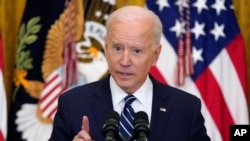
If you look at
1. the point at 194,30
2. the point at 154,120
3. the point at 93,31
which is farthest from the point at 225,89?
the point at 154,120

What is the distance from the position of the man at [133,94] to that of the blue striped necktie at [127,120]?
0.03 metres

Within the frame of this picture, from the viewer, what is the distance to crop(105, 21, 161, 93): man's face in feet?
7.33

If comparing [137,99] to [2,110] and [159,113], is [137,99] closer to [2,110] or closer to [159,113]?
[159,113]

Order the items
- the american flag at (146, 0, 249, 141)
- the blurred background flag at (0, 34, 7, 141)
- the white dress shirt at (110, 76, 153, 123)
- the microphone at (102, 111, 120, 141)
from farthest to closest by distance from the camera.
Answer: the american flag at (146, 0, 249, 141) → the blurred background flag at (0, 34, 7, 141) → the white dress shirt at (110, 76, 153, 123) → the microphone at (102, 111, 120, 141)

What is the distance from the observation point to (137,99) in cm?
234

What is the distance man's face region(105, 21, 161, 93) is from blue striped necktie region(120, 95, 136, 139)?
0.20ft

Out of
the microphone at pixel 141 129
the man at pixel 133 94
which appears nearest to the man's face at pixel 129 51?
the man at pixel 133 94

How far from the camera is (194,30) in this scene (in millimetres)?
4020

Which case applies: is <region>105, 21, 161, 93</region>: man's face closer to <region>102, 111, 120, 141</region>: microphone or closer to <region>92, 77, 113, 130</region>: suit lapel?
<region>92, 77, 113, 130</region>: suit lapel

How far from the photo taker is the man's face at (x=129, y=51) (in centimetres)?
223

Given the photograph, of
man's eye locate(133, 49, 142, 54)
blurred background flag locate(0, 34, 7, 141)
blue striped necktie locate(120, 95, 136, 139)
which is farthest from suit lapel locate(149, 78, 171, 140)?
blurred background flag locate(0, 34, 7, 141)

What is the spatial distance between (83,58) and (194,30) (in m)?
0.79

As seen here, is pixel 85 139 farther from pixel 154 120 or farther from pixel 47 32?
pixel 47 32

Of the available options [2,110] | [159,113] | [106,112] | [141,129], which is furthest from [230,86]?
[141,129]
